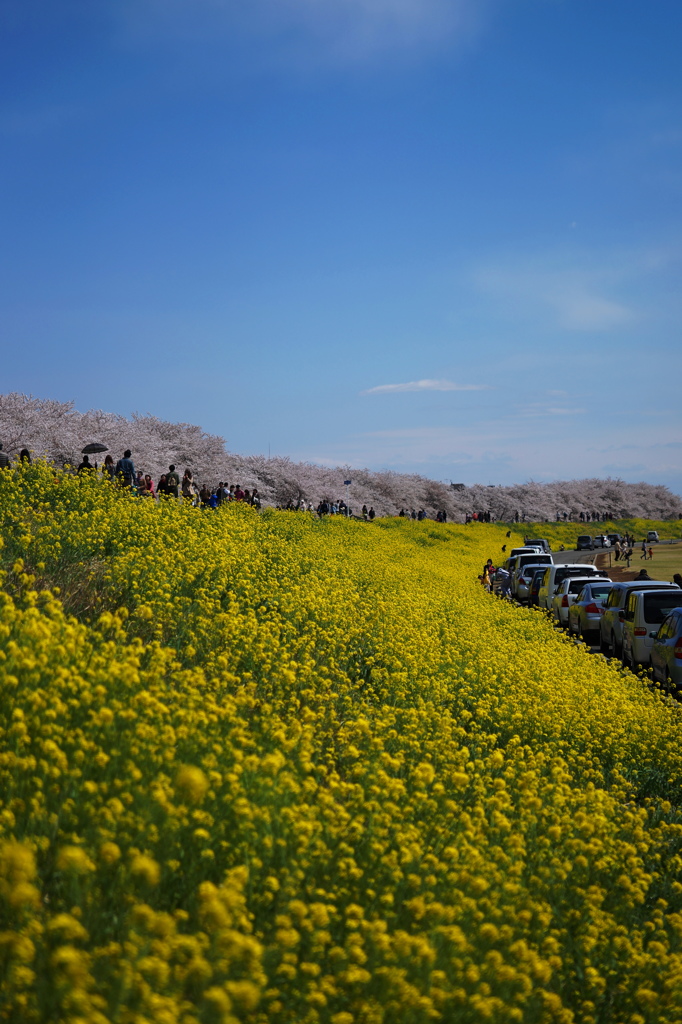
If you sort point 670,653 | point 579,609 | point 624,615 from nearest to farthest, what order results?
point 670,653
point 624,615
point 579,609

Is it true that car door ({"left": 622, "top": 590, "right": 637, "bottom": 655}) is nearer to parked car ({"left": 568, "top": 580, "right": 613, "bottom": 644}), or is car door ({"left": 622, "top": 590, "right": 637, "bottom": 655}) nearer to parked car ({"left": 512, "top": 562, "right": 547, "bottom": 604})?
parked car ({"left": 568, "top": 580, "right": 613, "bottom": 644})

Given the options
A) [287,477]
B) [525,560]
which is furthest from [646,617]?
[287,477]

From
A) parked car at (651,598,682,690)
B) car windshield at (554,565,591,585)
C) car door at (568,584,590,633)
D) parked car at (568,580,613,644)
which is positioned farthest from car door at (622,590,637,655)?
car windshield at (554,565,591,585)

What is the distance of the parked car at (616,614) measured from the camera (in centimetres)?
1788

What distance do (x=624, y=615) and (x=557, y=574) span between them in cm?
945

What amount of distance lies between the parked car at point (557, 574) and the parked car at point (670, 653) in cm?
1145

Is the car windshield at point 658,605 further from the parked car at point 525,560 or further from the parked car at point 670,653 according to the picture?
the parked car at point 525,560

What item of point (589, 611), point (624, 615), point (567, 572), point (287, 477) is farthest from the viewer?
point (287, 477)

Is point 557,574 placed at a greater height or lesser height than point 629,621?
greater

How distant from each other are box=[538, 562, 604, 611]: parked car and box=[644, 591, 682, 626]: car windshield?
9.31 m

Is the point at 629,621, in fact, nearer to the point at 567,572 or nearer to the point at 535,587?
the point at 567,572

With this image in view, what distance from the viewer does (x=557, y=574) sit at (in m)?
26.5

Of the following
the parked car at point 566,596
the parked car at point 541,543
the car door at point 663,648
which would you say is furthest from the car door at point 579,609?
the parked car at point 541,543

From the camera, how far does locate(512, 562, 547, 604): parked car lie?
31156 mm
